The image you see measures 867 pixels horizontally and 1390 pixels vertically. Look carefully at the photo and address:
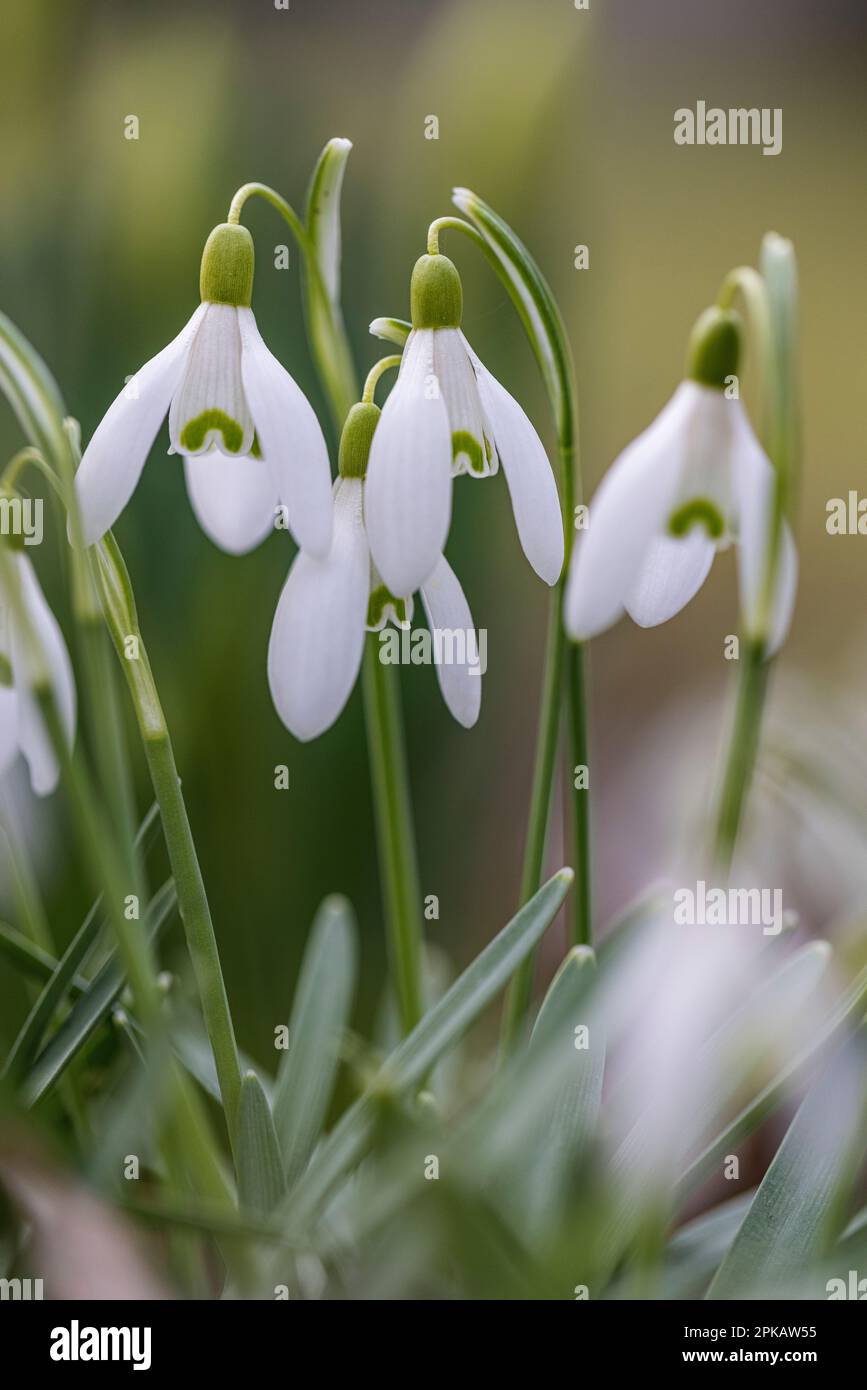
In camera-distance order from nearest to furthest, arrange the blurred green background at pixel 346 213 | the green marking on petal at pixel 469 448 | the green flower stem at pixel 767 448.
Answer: the green flower stem at pixel 767 448 < the green marking on petal at pixel 469 448 < the blurred green background at pixel 346 213

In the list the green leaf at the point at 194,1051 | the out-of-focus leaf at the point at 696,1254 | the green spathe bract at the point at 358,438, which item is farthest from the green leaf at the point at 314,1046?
the green spathe bract at the point at 358,438

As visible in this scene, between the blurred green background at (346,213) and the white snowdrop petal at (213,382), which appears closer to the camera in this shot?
the white snowdrop petal at (213,382)

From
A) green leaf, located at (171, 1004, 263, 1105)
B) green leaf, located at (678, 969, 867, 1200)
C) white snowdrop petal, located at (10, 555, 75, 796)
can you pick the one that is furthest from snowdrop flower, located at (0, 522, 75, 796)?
green leaf, located at (678, 969, 867, 1200)

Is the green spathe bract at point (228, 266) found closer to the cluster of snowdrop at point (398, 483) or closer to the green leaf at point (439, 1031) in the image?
the cluster of snowdrop at point (398, 483)

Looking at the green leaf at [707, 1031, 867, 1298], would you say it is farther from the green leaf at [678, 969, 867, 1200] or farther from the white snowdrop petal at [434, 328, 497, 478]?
the white snowdrop petal at [434, 328, 497, 478]

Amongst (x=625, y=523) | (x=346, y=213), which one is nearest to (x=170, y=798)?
(x=625, y=523)
